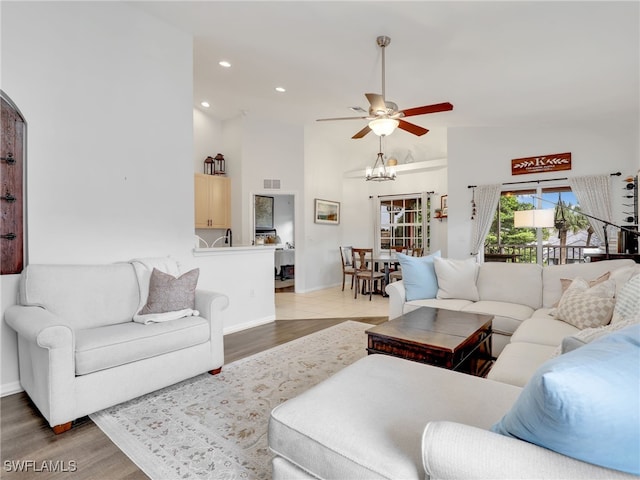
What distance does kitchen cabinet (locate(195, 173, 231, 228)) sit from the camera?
6160 millimetres

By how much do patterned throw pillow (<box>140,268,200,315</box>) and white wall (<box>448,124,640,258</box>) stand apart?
476 cm

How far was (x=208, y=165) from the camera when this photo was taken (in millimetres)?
6613

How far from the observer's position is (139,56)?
3.20 meters

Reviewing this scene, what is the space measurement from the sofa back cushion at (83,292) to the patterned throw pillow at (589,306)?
10.9ft

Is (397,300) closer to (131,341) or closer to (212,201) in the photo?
(131,341)

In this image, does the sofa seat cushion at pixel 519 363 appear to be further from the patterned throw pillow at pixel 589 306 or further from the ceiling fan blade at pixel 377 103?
the ceiling fan blade at pixel 377 103

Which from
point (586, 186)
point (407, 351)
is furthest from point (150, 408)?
point (586, 186)

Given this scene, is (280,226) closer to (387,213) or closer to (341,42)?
(387,213)

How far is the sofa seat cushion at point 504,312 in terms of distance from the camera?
A: 2900 millimetres

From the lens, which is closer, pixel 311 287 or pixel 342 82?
pixel 342 82

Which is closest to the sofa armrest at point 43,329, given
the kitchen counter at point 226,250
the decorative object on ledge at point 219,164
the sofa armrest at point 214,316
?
the sofa armrest at point 214,316

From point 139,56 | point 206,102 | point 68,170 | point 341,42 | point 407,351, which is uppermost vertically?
point 206,102

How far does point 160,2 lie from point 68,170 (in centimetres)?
175

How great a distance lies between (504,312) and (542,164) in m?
3.41
